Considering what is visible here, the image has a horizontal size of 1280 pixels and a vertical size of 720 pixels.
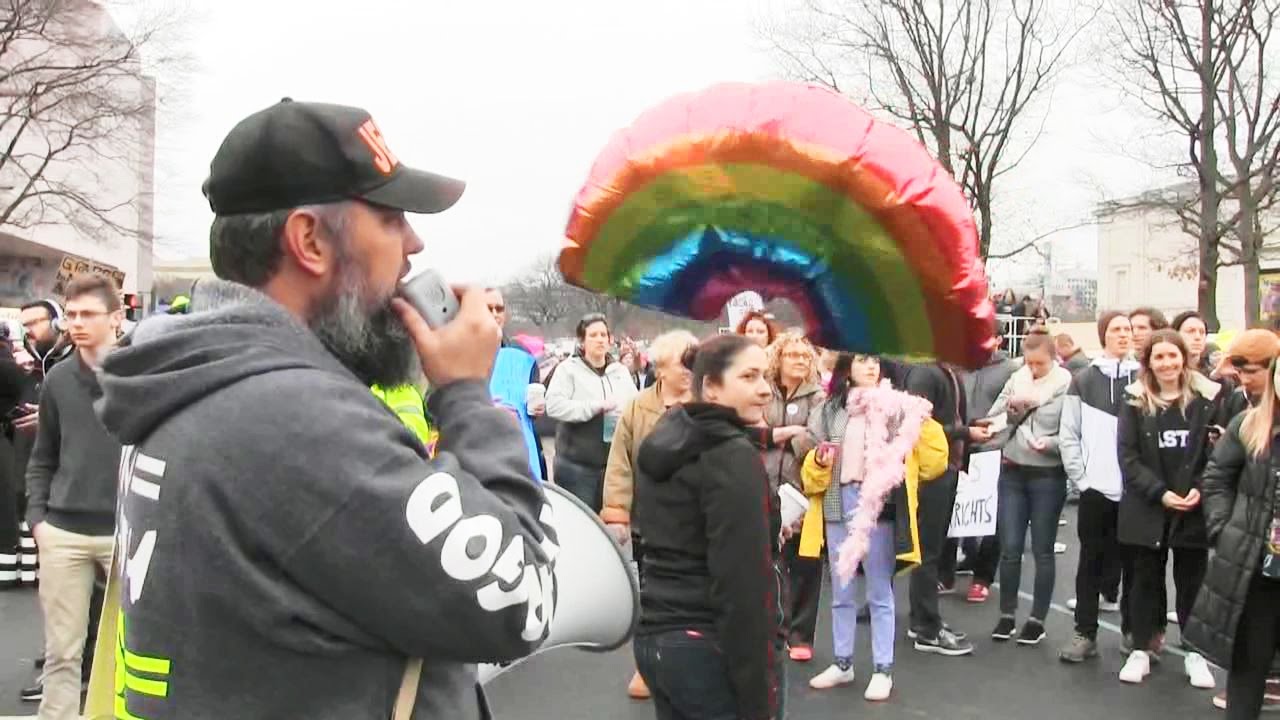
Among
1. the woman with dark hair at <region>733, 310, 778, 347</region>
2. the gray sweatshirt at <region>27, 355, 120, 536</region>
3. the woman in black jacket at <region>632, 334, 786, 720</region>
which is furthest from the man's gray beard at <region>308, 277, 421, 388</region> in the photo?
the woman with dark hair at <region>733, 310, 778, 347</region>

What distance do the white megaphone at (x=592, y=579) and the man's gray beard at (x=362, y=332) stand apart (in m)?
0.90

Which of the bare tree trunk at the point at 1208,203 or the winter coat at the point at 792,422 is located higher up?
the bare tree trunk at the point at 1208,203

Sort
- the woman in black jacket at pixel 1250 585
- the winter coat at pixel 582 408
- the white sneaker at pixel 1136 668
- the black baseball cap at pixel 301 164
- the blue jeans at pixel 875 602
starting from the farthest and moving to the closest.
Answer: the winter coat at pixel 582 408 < the white sneaker at pixel 1136 668 < the blue jeans at pixel 875 602 < the woman in black jacket at pixel 1250 585 < the black baseball cap at pixel 301 164

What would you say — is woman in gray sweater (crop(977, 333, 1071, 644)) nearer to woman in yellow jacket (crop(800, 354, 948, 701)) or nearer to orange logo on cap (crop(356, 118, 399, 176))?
woman in yellow jacket (crop(800, 354, 948, 701))

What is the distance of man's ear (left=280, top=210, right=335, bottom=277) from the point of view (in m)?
1.35

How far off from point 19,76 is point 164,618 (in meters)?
28.1

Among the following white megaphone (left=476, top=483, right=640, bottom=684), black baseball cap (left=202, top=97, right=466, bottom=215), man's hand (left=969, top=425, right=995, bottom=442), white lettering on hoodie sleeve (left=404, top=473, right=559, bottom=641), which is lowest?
white megaphone (left=476, top=483, right=640, bottom=684)

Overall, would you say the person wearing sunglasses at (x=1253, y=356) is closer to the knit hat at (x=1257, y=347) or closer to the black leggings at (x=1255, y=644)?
the knit hat at (x=1257, y=347)

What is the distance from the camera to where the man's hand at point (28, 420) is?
23.1 ft

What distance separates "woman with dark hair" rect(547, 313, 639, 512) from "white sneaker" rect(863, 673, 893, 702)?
2577 mm

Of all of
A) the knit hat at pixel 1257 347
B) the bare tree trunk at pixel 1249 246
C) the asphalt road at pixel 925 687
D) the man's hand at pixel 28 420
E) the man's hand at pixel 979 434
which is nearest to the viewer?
the knit hat at pixel 1257 347

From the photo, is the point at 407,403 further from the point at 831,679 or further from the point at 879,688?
the point at 831,679

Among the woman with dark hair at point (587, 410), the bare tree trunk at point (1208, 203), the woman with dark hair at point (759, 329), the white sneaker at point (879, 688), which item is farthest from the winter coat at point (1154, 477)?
the bare tree trunk at point (1208, 203)

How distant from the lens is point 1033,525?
662cm
